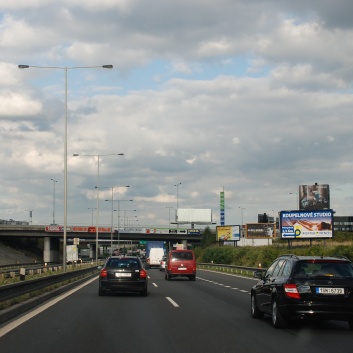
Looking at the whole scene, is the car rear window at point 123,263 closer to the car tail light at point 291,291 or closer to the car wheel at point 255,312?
the car wheel at point 255,312

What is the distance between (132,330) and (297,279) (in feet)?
11.5

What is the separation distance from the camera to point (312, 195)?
265ft

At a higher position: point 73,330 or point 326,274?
point 326,274

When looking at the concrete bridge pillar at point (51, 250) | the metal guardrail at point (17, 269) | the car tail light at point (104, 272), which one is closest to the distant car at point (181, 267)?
the metal guardrail at point (17, 269)

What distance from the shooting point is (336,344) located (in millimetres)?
11016

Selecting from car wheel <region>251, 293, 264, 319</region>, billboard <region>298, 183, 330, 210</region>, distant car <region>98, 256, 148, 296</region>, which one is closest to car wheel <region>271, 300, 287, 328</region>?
car wheel <region>251, 293, 264, 319</region>

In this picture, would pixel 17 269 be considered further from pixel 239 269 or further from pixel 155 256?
pixel 155 256

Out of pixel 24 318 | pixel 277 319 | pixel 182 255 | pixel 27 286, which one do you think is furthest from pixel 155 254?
pixel 277 319

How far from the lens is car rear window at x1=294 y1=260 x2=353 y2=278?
12883 mm

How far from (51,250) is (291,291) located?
90.0 meters

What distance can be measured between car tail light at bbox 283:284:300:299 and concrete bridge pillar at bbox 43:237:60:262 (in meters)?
86.1

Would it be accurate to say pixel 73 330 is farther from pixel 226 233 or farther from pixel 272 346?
pixel 226 233

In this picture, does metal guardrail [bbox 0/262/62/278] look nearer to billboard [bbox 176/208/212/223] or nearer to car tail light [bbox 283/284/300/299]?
car tail light [bbox 283/284/300/299]

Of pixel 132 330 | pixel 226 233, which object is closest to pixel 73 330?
pixel 132 330
